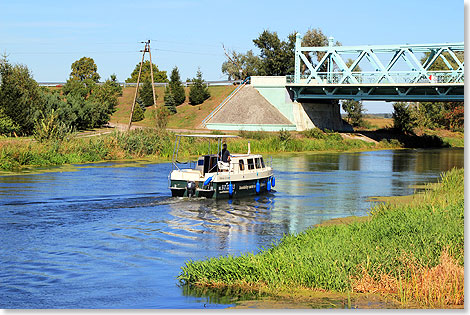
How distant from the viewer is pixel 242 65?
5123 inches

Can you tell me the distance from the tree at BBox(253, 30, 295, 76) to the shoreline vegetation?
89.3 ft

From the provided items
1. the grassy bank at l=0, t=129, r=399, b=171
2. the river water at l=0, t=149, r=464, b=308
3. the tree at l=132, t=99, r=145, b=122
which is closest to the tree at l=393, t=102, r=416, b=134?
the grassy bank at l=0, t=129, r=399, b=171

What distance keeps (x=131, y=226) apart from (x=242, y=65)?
349ft

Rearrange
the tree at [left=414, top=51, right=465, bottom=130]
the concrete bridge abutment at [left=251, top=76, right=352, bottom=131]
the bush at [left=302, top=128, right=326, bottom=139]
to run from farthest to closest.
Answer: the tree at [left=414, top=51, right=465, bottom=130]
the concrete bridge abutment at [left=251, top=76, right=352, bottom=131]
the bush at [left=302, top=128, right=326, bottom=139]

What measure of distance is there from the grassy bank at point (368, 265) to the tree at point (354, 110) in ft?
309

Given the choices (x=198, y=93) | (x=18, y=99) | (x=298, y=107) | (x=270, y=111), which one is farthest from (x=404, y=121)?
(x=18, y=99)

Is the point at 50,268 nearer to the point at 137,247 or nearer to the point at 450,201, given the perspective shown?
the point at 137,247

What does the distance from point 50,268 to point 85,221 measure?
781 cm

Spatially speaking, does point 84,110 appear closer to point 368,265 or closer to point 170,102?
point 170,102

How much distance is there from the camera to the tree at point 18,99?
A: 63125 millimetres

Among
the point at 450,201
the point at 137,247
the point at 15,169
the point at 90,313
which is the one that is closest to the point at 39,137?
the point at 15,169

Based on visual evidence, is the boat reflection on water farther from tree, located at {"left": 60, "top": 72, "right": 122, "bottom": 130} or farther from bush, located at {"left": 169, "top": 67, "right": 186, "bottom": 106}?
bush, located at {"left": 169, "top": 67, "right": 186, "bottom": 106}

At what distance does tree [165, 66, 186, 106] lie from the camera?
109 meters

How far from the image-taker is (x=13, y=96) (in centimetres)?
6312
